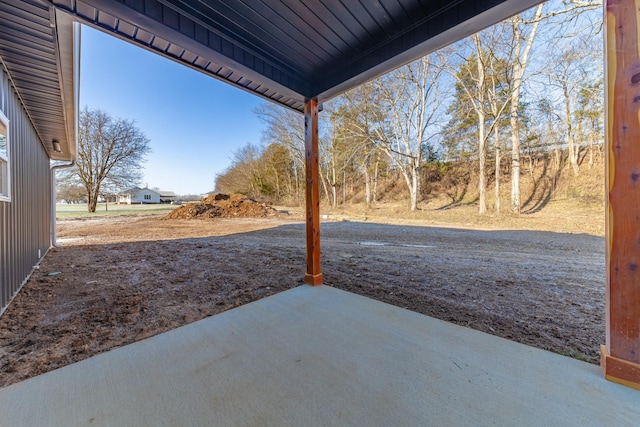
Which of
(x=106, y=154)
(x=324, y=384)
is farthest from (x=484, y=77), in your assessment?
(x=106, y=154)

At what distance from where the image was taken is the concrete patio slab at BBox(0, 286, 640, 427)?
3.64 ft

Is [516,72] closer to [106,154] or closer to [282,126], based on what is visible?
[282,126]

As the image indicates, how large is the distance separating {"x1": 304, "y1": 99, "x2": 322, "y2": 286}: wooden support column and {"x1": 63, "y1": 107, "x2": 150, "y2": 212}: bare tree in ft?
70.0

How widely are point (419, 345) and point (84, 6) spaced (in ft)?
10.1

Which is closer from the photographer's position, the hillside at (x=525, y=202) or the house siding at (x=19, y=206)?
the house siding at (x=19, y=206)

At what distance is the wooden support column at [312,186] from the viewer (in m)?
2.76

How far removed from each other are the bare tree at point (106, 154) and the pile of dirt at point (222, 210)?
30.0 ft

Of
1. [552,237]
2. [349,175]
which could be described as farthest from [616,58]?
[349,175]

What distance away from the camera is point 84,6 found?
1562 millimetres

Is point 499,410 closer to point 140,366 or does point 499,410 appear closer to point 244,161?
point 140,366

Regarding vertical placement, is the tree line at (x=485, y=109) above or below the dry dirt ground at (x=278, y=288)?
above

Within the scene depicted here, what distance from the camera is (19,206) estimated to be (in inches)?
122

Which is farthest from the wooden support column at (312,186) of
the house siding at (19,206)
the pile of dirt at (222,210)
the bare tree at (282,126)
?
the bare tree at (282,126)

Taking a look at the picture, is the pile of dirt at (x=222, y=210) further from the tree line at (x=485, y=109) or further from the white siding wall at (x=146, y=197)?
the white siding wall at (x=146, y=197)
